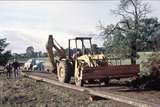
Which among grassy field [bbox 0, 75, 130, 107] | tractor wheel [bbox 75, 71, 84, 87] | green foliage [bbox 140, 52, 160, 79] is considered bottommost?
grassy field [bbox 0, 75, 130, 107]

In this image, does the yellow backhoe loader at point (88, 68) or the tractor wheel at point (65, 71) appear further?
the tractor wheel at point (65, 71)

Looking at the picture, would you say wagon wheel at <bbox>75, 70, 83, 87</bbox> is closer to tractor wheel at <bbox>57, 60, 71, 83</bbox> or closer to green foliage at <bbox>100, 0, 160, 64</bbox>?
tractor wheel at <bbox>57, 60, 71, 83</bbox>

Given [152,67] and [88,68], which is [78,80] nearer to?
[88,68]

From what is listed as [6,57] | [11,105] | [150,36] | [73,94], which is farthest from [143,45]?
[11,105]

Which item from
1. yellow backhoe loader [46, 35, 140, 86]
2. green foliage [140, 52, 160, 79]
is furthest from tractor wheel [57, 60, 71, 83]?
green foliage [140, 52, 160, 79]

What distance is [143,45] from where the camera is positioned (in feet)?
137

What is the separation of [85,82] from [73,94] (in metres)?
2.85

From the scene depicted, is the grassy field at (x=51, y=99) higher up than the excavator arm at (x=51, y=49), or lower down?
lower down

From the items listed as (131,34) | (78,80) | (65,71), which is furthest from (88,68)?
(131,34)

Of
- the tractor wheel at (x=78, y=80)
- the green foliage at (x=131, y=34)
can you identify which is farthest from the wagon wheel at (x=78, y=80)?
the green foliage at (x=131, y=34)

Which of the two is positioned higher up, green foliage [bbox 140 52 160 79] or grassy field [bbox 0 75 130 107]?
green foliage [bbox 140 52 160 79]

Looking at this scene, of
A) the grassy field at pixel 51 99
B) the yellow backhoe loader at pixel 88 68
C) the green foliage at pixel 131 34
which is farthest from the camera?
the green foliage at pixel 131 34

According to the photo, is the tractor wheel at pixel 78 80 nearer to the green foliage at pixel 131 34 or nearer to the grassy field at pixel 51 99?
the grassy field at pixel 51 99

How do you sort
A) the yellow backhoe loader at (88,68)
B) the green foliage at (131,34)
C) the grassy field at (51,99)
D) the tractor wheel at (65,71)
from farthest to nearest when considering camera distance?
the green foliage at (131,34) → the tractor wheel at (65,71) → the yellow backhoe loader at (88,68) → the grassy field at (51,99)
